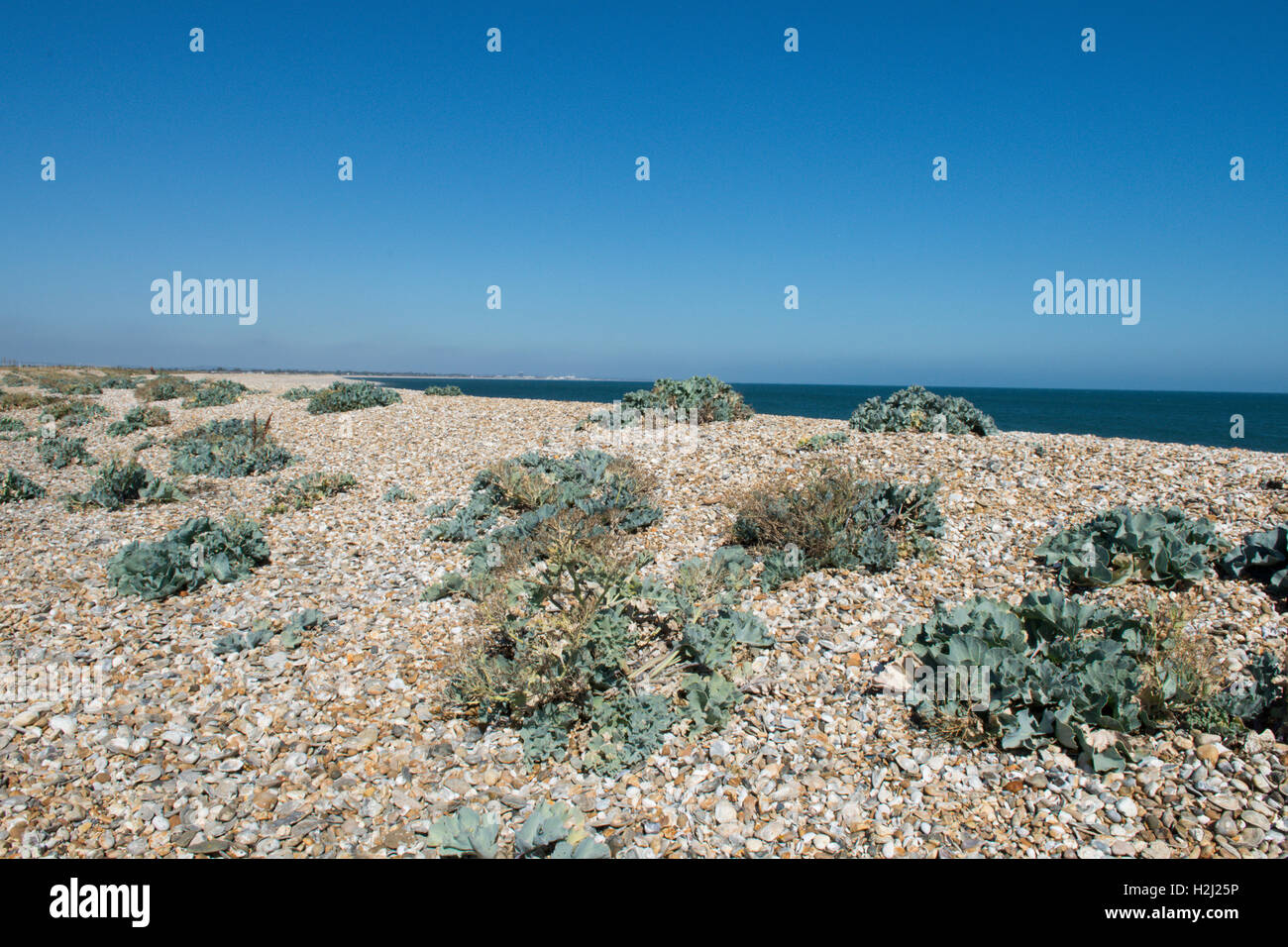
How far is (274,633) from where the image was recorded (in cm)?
554

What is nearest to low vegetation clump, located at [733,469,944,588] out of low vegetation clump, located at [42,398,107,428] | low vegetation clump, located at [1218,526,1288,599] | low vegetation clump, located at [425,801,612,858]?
low vegetation clump, located at [1218,526,1288,599]

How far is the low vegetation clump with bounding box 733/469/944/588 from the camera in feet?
19.9

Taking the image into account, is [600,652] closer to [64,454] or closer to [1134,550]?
[1134,550]

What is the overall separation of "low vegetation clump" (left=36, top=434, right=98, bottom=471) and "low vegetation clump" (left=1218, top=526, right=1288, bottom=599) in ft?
59.7

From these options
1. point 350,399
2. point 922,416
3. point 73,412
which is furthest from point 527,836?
point 73,412

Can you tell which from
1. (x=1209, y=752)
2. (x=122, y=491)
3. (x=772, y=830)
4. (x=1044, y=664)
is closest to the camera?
(x=772, y=830)

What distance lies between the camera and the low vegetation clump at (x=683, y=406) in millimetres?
13172

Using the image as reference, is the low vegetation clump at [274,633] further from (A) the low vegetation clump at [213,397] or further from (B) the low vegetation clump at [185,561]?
(A) the low vegetation clump at [213,397]

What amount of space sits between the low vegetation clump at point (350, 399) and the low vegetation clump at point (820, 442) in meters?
13.4

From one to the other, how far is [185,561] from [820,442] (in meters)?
8.52

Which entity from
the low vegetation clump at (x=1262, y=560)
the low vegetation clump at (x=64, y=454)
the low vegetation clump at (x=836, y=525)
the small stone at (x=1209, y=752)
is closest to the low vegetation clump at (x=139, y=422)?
the low vegetation clump at (x=64, y=454)

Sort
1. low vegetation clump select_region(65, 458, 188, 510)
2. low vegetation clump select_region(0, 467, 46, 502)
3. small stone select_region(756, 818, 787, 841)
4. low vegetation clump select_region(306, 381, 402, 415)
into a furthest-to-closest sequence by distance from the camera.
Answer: low vegetation clump select_region(306, 381, 402, 415) → low vegetation clump select_region(0, 467, 46, 502) → low vegetation clump select_region(65, 458, 188, 510) → small stone select_region(756, 818, 787, 841)

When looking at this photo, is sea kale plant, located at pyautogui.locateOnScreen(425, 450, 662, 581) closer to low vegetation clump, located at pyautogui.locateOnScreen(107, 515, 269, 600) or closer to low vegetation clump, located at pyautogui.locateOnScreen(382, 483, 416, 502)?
low vegetation clump, located at pyautogui.locateOnScreen(382, 483, 416, 502)
